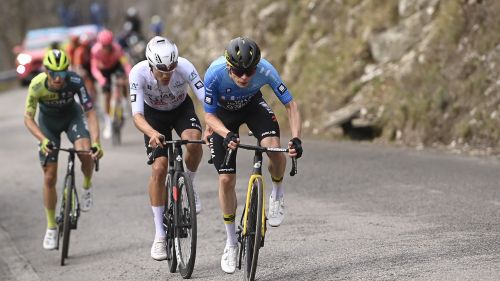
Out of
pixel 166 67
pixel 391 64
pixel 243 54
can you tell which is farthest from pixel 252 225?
pixel 391 64

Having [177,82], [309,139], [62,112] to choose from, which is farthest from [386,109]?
[177,82]

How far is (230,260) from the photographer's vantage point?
811 cm

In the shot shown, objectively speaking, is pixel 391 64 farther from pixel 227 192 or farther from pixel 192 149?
pixel 227 192

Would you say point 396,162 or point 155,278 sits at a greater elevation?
point 396,162

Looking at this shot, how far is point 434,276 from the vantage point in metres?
7.59

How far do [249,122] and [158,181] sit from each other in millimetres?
1076

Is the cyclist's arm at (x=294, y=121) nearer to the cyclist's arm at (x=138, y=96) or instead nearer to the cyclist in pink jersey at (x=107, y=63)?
the cyclist's arm at (x=138, y=96)

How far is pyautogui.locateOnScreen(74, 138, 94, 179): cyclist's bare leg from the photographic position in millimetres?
11057

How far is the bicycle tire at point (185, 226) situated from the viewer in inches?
328

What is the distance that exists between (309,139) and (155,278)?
8.72m

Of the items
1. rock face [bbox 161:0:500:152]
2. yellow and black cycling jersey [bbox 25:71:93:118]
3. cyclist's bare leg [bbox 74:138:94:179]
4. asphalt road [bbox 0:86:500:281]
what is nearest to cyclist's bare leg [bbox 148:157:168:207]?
asphalt road [bbox 0:86:500:281]

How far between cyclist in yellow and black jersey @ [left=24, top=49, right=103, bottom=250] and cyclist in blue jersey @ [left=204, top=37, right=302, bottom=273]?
2.31 metres

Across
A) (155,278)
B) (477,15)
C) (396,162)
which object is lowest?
(155,278)

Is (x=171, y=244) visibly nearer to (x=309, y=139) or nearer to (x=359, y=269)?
(x=359, y=269)
